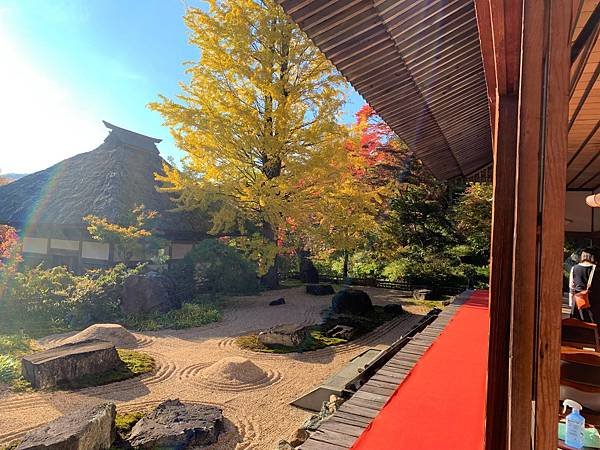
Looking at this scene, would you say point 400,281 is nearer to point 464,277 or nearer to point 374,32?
point 464,277

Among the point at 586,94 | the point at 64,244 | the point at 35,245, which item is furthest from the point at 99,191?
the point at 586,94

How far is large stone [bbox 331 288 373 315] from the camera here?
10.3 meters

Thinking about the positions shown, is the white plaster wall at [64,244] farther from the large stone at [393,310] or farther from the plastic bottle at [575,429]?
the plastic bottle at [575,429]

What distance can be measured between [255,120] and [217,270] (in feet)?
17.2

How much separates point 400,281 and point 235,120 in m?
9.25

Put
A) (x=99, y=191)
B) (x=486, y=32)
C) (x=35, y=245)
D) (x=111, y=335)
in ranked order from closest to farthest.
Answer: (x=486, y=32)
(x=111, y=335)
(x=35, y=245)
(x=99, y=191)

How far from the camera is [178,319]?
9586 mm

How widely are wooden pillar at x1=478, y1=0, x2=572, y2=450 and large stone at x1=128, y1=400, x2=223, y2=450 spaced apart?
3843 mm

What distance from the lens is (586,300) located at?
4.25 meters

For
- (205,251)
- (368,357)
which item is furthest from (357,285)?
(368,357)

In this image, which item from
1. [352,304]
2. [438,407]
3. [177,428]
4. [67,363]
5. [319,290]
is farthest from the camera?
[319,290]

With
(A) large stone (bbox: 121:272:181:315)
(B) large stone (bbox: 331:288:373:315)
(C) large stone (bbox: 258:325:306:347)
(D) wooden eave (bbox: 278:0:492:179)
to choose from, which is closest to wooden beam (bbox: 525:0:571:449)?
(D) wooden eave (bbox: 278:0:492:179)

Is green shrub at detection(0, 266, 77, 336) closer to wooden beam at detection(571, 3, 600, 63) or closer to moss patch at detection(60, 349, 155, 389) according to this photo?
moss patch at detection(60, 349, 155, 389)

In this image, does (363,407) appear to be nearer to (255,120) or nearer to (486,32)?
(486,32)
